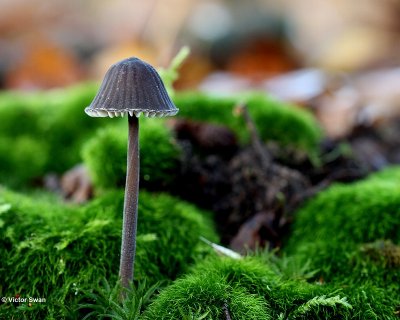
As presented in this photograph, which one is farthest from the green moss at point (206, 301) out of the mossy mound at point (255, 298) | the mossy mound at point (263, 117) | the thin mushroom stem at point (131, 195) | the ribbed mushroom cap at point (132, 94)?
the mossy mound at point (263, 117)

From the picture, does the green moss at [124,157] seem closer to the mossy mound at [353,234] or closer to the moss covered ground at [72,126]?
the moss covered ground at [72,126]

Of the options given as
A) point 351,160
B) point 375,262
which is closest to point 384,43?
point 351,160

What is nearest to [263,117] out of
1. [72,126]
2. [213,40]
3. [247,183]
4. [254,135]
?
[254,135]

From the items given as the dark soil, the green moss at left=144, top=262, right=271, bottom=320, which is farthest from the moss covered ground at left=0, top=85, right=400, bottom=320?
the dark soil

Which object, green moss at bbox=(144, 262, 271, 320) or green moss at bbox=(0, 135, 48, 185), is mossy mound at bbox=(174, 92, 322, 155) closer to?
green moss at bbox=(0, 135, 48, 185)

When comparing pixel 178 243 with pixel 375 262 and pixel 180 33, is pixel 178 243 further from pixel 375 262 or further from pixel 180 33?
pixel 180 33

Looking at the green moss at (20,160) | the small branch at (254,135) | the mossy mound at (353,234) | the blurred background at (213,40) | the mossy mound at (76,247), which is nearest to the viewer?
the mossy mound at (76,247)
